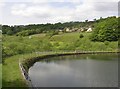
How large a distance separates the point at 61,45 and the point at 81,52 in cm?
1254

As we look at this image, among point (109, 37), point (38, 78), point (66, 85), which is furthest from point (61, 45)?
point (66, 85)

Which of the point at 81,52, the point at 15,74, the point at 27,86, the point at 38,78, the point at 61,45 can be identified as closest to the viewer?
the point at 27,86

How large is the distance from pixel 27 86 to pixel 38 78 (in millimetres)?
12705

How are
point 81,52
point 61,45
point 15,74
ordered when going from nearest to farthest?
point 15,74 < point 81,52 < point 61,45

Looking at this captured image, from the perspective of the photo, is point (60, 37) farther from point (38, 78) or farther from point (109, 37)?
point (38, 78)

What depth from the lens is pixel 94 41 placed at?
11294 centimetres

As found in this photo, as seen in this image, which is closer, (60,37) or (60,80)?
(60,80)

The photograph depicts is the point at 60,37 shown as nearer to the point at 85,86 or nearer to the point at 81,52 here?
the point at 81,52

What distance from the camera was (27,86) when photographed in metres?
34.3

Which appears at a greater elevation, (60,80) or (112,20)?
(112,20)

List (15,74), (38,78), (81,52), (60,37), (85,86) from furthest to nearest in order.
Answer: (60,37), (81,52), (38,78), (15,74), (85,86)

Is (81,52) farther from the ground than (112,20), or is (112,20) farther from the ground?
(112,20)

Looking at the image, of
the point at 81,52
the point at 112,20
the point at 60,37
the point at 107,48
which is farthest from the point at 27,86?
the point at 60,37

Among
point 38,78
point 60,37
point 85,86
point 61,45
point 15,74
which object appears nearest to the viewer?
point 85,86
